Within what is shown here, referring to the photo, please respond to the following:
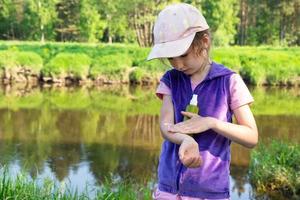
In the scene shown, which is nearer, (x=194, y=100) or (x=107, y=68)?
(x=194, y=100)

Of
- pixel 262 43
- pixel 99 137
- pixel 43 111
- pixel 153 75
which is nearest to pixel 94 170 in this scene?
pixel 99 137

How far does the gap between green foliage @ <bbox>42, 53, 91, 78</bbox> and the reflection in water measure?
1.76 m

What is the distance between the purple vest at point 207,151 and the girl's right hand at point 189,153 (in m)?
0.13

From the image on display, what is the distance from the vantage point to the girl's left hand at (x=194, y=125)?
1.83 m

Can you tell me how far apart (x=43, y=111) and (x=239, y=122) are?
43.4 ft

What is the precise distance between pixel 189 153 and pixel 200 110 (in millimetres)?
244

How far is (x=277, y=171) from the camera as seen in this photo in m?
6.91

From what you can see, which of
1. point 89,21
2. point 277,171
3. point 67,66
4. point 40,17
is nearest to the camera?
point 277,171

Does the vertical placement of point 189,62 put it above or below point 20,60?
above

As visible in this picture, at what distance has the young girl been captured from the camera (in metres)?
1.86

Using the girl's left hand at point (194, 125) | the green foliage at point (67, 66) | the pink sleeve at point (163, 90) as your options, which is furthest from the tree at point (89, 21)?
the girl's left hand at point (194, 125)

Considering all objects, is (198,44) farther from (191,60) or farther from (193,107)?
(193,107)

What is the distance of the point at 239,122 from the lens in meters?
1.92

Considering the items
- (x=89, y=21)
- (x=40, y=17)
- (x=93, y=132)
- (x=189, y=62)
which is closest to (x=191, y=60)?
(x=189, y=62)
